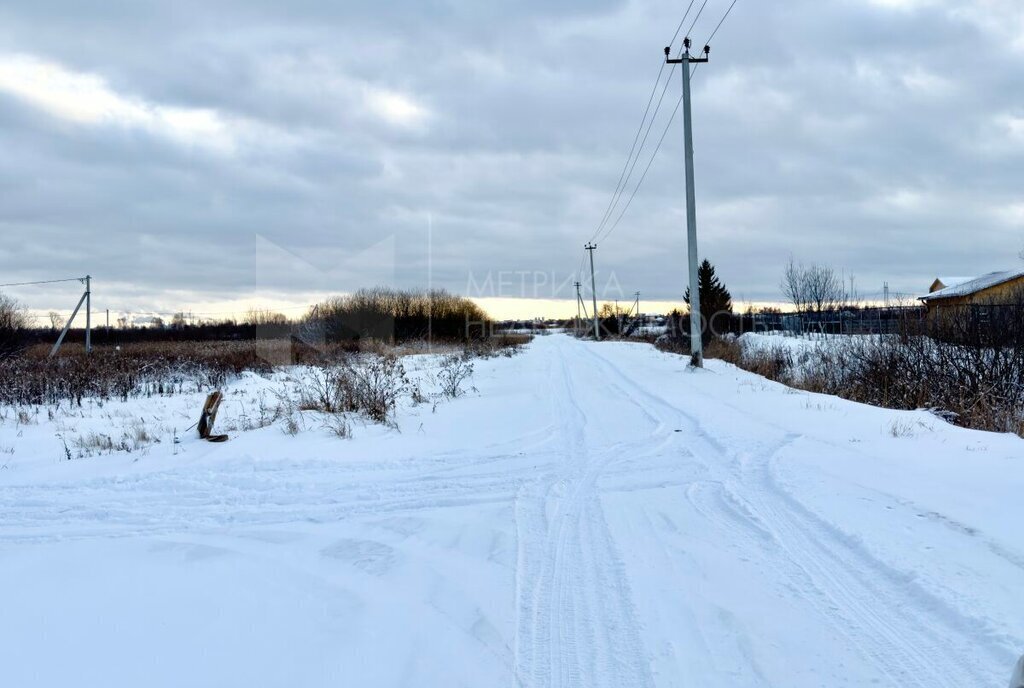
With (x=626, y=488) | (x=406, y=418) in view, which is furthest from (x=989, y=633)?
(x=406, y=418)

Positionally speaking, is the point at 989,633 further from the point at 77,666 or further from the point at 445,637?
the point at 77,666

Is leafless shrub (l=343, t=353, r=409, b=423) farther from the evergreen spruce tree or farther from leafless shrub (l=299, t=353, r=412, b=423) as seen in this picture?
the evergreen spruce tree

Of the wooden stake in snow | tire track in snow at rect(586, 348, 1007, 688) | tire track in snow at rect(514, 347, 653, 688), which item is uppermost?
the wooden stake in snow

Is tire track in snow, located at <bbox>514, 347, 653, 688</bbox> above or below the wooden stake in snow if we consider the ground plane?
below

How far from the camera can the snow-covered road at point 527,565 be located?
2.75 m

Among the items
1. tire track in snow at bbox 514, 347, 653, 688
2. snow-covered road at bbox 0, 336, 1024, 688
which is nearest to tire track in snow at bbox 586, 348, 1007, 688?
snow-covered road at bbox 0, 336, 1024, 688

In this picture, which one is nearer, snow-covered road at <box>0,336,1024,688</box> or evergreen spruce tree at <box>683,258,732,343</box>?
snow-covered road at <box>0,336,1024,688</box>

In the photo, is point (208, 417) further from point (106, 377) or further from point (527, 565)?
point (106, 377)

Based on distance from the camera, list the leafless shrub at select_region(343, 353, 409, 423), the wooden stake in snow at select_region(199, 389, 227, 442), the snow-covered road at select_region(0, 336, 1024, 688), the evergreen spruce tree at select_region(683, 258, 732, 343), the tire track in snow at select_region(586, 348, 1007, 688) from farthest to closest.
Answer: the evergreen spruce tree at select_region(683, 258, 732, 343) → the leafless shrub at select_region(343, 353, 409, 423) → the wooden stake in snow at select_region(199, 389, 227, 442) → the snow-covered road at select_region(0, 336, 1024, 688) → the tire track in snow at select_region(586, 348, 1007, 688)

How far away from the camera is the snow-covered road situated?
9.02ft

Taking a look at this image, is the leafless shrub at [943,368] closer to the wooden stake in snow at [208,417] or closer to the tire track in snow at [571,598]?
the tire track in snow at [571,598]

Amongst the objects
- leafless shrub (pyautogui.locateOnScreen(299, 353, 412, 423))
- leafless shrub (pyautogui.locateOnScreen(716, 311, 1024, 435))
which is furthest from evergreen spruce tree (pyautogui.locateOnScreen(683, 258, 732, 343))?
leafless shrub (pyautogui.locateOnScreen(299, 353, 412, 423))

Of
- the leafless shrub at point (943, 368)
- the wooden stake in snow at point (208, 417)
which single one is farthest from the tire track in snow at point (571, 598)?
the leafless shrub at point (943, 368)

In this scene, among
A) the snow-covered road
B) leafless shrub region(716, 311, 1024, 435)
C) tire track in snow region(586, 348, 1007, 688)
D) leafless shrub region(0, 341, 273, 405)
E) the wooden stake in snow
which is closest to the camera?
tire track in snow region(586, 348, 1007, 688)
